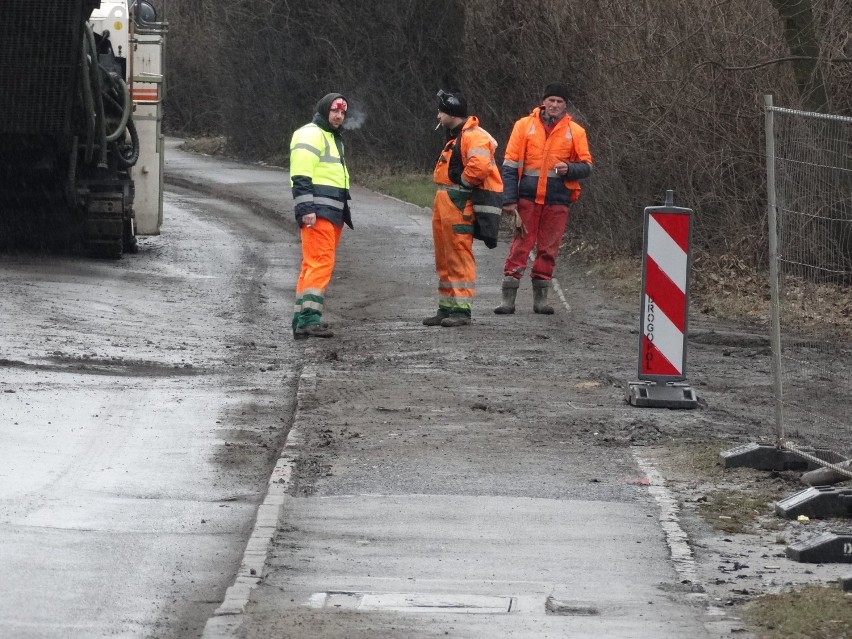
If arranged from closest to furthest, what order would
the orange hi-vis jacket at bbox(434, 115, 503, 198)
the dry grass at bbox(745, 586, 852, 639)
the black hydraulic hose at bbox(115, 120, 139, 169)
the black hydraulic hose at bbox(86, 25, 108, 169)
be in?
the dry grass at bbox(745, 586, 852, 639)
the orange hi-vis jacket at bbox(434, 115, 503, 198)
the black hydraulic hose at bbox(86, 25, 108, 169)
the black hydraulic hose at bbox(115, 120, 139, 169)

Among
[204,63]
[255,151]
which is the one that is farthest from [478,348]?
[204,63]

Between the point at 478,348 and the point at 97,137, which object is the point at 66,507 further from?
the point at 97,137

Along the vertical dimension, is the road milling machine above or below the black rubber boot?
above

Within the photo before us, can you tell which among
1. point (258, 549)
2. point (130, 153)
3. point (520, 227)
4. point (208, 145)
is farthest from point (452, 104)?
point (208, 145)

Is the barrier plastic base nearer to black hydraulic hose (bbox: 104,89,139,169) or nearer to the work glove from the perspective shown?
the work glove

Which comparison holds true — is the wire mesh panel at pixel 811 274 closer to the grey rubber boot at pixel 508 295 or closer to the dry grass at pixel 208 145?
the grey rubber boot at pixel 508 295

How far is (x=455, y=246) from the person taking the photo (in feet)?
43.0

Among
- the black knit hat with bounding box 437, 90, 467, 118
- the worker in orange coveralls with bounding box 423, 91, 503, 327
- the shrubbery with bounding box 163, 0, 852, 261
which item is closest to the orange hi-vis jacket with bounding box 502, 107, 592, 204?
the worker in orange coveralls with bounding box 423, 91, 503, 327

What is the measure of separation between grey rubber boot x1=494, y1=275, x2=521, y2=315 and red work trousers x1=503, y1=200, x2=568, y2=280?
0.17 feet

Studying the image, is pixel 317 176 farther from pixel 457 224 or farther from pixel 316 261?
pixel 457 224

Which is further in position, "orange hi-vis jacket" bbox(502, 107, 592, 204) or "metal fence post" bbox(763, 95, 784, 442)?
"orange hi-vis jacket" bbox(502, 107, 592, 204)

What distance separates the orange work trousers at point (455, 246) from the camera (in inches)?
514

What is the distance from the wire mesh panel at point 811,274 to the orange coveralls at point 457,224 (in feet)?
15.4

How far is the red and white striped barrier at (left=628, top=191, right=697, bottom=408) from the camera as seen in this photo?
9516mm
